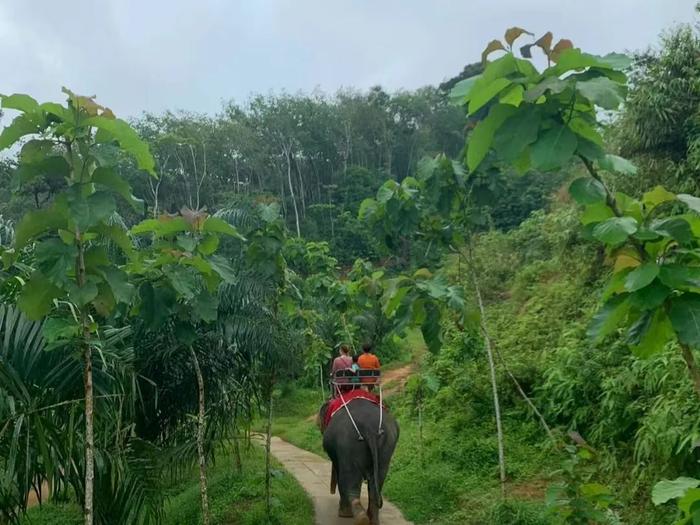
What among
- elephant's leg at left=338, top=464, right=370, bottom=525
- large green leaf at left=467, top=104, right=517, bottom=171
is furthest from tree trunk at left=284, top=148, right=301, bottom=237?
large green leaf at left=467, top=104, right=517, bottom=171

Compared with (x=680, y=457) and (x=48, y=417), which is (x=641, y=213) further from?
(x=680, y=457)

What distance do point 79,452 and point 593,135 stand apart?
150 inches

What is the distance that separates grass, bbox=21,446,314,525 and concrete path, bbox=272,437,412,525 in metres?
0.19

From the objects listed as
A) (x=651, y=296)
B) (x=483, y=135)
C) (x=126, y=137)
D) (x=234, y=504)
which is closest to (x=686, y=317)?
(x=651, y=296)

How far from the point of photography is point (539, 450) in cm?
990

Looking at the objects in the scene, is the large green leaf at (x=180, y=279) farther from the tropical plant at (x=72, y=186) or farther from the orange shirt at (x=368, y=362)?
the orange shirt at (x=368, y=362)

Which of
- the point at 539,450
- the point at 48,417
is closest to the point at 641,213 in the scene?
the point at 48,417

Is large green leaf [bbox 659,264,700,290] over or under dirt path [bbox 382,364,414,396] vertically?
over

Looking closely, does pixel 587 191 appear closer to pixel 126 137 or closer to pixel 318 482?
pixel 126 137

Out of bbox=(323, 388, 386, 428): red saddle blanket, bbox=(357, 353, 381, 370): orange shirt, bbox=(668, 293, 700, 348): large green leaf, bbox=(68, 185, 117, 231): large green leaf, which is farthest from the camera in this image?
bbox=(357, 353, 381, 370): orange shirt

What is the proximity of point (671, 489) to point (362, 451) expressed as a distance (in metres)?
6.26

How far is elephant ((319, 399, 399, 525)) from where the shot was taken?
790cm

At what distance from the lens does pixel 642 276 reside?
73.5 inches

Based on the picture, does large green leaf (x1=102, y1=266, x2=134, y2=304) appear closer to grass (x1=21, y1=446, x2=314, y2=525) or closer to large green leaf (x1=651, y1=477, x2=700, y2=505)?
large green leaf (x1=651, y1=477, x2=700, y2=505)
